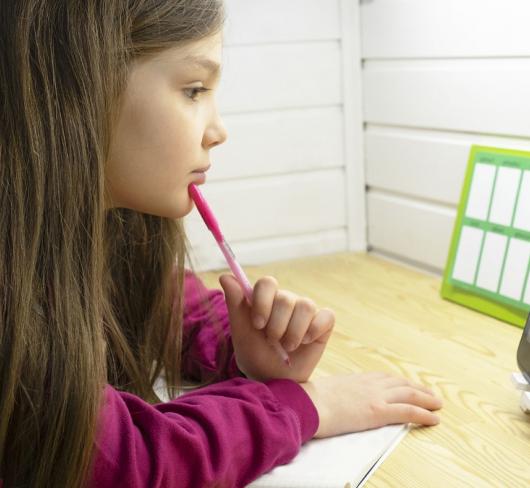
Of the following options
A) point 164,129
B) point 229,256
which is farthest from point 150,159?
point 229,256

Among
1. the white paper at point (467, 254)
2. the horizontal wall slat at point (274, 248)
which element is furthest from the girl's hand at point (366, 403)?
the horizontal wall slat at point (274, 248)

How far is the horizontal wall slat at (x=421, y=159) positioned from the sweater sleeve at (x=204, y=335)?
0.41m

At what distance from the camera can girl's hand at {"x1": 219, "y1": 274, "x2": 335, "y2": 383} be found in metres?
0.74

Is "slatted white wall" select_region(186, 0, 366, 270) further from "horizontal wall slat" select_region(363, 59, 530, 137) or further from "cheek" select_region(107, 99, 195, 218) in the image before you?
"cheek" select_region(107, 99, 195, 218)

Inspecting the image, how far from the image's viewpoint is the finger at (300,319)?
732 mm

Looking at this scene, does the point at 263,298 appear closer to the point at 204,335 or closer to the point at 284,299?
the point at 284,299

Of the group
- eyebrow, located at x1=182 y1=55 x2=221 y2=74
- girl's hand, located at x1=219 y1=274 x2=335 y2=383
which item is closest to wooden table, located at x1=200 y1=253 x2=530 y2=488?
girl's hand, located at x1=219 y1=274 x2=335 y2=383

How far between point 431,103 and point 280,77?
0.87 ft

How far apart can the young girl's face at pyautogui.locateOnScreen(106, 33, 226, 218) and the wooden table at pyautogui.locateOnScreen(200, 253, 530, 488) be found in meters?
0.28

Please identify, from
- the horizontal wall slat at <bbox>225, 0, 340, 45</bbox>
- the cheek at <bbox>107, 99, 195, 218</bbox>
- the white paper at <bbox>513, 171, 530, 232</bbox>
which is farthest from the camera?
the horizontal wall slat at <bbox>225, 0, 340, 45</bbox>

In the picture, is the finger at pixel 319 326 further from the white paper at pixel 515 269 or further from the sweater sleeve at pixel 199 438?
the white paper at pixel 515 269

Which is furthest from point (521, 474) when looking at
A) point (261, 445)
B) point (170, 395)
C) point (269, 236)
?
point (269, 236)

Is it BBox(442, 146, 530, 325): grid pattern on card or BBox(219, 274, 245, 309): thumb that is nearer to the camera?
BBox(219, 274, 245, 309): thumb

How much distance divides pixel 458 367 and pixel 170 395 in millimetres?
306
